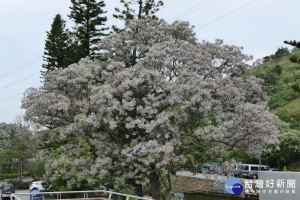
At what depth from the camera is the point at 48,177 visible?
21.0 metres

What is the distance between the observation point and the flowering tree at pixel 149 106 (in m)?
16.0

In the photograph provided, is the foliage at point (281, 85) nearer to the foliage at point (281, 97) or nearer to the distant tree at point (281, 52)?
the foliage at point (281, 97)

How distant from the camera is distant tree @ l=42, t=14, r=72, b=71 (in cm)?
3509

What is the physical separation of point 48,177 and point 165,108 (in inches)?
332

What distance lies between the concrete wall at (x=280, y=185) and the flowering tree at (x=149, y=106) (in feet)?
18.0

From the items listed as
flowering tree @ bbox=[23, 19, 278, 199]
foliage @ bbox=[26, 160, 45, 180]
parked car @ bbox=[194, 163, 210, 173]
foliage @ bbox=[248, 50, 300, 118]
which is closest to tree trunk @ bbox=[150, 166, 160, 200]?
flowering tree @ bbox=[23, 19, 278, 199]

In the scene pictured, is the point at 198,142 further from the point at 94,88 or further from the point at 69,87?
the point at 69,87

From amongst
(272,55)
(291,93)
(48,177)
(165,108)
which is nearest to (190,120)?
(165,108)

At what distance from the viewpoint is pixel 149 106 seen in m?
16.0

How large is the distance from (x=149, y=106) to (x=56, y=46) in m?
22.4

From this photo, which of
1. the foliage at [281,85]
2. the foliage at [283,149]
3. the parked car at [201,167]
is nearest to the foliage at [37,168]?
the foliage at [283,149]

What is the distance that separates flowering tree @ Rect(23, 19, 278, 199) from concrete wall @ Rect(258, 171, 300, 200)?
5.48m

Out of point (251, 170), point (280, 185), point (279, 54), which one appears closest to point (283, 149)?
point (251, 170)

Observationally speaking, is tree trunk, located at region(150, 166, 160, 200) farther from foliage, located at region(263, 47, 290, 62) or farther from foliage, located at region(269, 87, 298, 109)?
foliage, located at region(263, 47, 290, 62)
